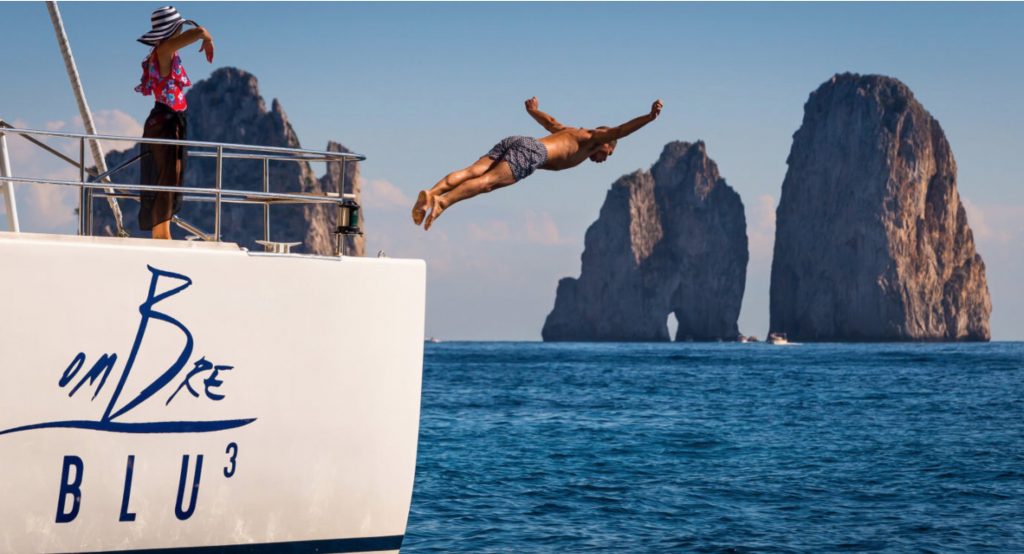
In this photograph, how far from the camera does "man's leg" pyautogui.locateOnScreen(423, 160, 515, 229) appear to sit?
6.86 m

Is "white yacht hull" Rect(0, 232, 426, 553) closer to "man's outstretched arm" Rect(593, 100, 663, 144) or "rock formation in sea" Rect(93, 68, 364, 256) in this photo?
"man's outstretched arm" Rect(593, 100, 663, 144)

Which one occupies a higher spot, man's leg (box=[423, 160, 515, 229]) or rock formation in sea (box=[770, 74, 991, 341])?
rock formation in sea (box=[770, 74, 991, 341])

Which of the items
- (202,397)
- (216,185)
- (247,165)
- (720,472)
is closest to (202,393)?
(202,397)

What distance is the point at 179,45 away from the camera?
7.66m

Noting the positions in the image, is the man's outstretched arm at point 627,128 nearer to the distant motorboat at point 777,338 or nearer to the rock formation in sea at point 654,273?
the distant motorboat at point 777,338

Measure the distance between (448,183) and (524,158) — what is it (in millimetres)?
607

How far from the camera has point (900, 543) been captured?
14.8 m

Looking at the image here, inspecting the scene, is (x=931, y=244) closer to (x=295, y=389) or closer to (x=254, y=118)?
(x=254, y=118)

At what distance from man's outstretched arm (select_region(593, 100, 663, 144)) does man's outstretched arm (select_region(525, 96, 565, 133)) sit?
329 mm

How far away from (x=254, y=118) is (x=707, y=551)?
6764 inches

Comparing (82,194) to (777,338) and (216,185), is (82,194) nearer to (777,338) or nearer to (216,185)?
(216,185)

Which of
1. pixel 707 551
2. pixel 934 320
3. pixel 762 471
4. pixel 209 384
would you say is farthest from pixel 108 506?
pixel 934 320

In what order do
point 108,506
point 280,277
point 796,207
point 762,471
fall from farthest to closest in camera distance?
1. point 796,207
2. point 762,471
3. point 280,277
4. point 108,506

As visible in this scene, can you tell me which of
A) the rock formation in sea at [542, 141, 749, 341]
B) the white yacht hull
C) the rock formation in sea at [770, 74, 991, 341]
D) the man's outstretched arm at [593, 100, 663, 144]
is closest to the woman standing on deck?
the white yacht hull
